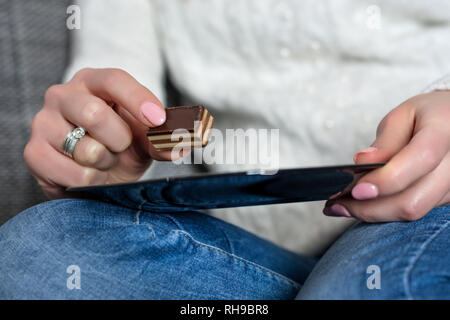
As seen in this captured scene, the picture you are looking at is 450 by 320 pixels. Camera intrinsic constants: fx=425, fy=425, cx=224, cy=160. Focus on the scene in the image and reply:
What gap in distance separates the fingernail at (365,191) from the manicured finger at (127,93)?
0.64 ft

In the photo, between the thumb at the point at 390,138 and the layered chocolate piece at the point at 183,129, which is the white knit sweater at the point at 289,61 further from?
the layered chocolate piece at the point at 183,129

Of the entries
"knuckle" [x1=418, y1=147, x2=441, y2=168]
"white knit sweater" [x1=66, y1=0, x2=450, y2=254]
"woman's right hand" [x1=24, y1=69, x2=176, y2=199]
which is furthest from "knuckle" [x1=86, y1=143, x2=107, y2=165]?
"knuckle" [x1=418, y1=147, x2=441, y2=168]

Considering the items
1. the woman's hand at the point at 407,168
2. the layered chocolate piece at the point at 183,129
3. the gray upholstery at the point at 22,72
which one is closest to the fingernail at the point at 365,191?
the woman's hand at the point at 407,168

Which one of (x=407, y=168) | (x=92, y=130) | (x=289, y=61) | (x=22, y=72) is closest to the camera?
(x=407, y=168)

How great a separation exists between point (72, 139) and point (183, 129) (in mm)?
166

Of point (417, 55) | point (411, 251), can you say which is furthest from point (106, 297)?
point (417, 55)

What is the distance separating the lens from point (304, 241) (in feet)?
2.23

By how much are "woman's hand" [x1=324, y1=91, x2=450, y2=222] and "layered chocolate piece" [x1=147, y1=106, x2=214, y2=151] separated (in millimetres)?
147

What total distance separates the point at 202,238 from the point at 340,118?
0.28 metres

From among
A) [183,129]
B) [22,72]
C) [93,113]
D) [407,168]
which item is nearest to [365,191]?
[407,168]

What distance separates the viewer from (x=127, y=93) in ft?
1.50

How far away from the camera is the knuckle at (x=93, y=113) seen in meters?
0.46

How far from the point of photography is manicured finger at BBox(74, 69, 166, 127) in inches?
16.8

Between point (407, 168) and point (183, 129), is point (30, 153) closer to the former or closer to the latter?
point (183, 129)
